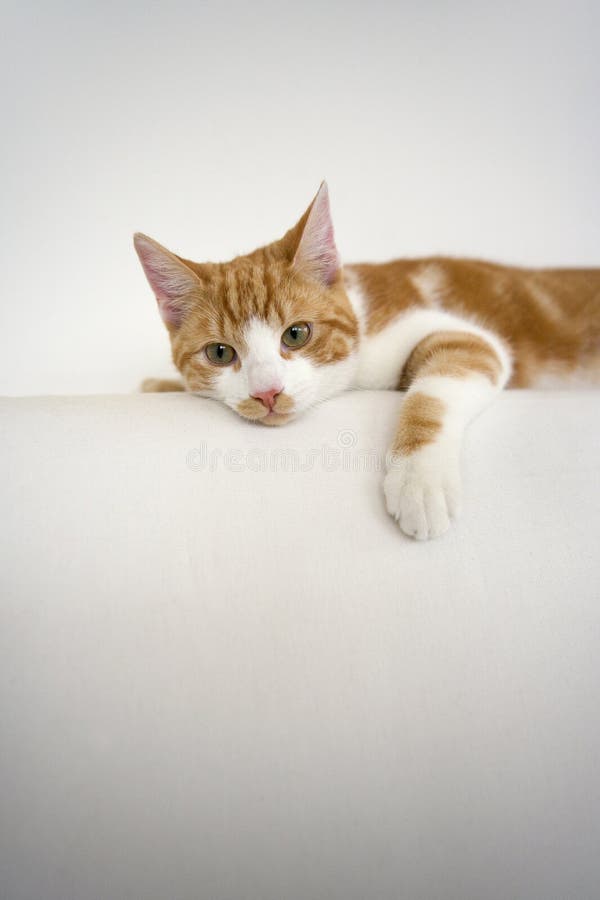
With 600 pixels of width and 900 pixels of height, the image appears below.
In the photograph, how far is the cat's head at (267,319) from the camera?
1062 mm

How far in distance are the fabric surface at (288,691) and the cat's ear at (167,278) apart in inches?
18.6

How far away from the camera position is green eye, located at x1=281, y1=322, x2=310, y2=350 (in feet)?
3.71

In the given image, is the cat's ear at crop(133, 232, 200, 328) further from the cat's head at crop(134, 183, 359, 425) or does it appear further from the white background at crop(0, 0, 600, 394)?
the white background at crop(0, 0, 600, 394)

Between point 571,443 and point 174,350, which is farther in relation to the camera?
point 174,350

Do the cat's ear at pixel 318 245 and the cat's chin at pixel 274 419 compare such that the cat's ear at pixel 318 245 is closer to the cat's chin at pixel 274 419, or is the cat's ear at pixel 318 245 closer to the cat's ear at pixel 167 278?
the cat's ear at pixel 167 278

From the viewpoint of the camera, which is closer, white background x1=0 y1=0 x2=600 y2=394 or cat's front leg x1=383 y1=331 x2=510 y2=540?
cat's front leg x1=383 y1=331 x2=510 y2=540

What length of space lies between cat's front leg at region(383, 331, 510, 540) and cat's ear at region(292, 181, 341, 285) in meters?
0.26

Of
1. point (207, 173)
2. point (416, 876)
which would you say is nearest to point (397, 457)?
point (416, 876)

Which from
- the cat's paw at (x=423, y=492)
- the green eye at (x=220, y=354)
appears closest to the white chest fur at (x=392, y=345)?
the green eye at (x=220, y=354)

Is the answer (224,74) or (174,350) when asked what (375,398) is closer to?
(174,350)

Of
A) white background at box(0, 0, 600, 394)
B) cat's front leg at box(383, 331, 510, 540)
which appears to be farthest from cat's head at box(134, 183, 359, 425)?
white background at box(0, 0, 600, 394)

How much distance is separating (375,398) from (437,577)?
39 centimetres

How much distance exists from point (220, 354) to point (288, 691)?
66cm

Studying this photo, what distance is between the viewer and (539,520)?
87 centimetres
